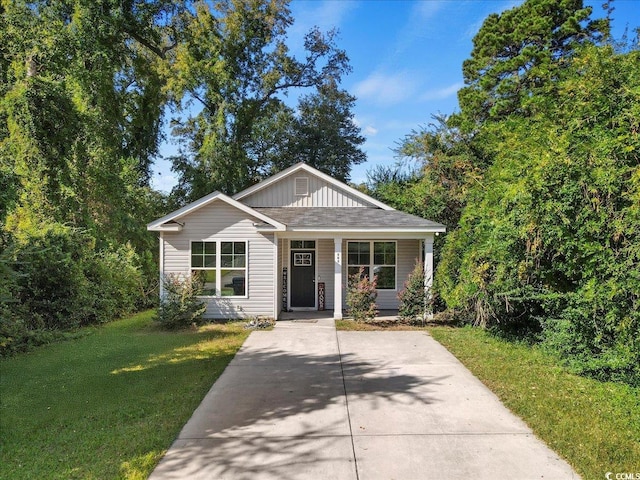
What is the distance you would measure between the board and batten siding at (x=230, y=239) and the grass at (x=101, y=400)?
5.95 ft

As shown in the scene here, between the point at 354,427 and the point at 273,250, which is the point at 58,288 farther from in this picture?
the point at 354,427

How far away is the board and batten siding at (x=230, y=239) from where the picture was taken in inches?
437

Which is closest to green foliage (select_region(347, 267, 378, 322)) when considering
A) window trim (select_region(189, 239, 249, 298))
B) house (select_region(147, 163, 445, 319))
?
house (select_region(147, 163, 445, 319))

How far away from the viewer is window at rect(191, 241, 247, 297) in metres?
11.1

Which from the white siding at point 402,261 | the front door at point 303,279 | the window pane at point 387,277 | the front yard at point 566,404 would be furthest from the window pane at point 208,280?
the front yard at point 566,404

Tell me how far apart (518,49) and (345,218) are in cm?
1261

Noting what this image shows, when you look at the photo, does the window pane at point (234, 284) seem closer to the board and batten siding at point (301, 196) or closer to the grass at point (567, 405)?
the board and batten siding at point (301, 196)

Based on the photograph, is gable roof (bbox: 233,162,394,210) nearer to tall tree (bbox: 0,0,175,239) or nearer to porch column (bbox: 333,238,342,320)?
porch column (bbox: 333,238,342,320)

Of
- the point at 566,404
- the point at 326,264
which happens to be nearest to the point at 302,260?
the point at 326,264

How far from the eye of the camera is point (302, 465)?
3764mm

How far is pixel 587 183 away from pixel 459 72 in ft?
52.9

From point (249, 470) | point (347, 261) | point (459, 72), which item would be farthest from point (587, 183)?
point (459, 72)

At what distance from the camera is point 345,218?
1234 cm

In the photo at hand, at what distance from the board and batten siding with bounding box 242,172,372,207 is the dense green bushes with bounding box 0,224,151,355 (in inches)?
198
